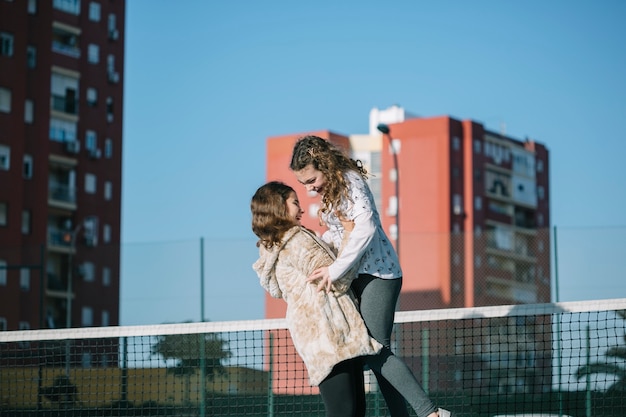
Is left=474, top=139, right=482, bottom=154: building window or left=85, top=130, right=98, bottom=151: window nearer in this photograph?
left=85, top=130, right=98, bottom=151: window

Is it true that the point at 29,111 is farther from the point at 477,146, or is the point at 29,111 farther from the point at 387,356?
the point at 387,356

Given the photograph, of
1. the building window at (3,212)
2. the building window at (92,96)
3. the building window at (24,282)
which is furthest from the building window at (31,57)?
the building window at (24,282)

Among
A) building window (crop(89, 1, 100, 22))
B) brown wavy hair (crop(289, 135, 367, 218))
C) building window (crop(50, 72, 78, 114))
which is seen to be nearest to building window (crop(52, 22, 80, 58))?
building window (crop(50, 72, 78, 114))

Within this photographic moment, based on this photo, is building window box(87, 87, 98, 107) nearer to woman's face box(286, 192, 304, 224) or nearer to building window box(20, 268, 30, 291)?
building window box(20, 268, 30, 291)

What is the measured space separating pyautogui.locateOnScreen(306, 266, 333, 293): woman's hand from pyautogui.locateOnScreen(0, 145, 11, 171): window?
41148mm

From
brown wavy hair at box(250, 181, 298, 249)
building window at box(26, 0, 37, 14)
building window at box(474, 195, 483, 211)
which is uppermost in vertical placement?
building window at box(26, 0, 37, 14)

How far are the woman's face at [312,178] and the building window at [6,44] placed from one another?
134 ft

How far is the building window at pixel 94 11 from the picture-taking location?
55656 millimetres

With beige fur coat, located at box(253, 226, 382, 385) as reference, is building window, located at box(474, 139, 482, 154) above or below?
above

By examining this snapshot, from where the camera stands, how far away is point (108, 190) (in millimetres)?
56062

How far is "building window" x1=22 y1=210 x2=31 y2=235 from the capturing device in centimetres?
4762

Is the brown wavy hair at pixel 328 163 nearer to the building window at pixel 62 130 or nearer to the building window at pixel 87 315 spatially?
the building window at pixel 87 315

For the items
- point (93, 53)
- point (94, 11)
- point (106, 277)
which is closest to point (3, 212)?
point (93, 53)

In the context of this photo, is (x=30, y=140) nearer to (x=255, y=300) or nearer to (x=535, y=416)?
(x=255, y=300)
